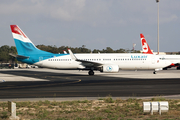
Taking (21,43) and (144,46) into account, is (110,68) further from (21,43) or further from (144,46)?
(144,46)

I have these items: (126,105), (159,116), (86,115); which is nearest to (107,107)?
(126,105)

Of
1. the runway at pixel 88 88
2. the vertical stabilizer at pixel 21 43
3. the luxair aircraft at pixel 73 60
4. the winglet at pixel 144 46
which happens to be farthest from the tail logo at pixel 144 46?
the runway at pixel 88 88

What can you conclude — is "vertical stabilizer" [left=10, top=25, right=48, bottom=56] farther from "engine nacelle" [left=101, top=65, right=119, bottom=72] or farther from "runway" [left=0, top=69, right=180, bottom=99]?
"runway" [left=0, top=69, right=180, bottom=99]

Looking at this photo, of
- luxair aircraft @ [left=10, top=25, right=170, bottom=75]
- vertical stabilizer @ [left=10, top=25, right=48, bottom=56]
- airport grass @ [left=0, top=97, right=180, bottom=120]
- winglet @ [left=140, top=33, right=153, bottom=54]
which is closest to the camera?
airport grass @ [left=0, top=97, right=180, bottom=120]

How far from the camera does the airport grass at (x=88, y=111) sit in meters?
11.2

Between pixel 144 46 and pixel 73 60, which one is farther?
pixel 144 46

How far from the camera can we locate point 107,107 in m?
13.5

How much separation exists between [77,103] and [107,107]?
194 centimetres

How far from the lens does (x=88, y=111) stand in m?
12.5

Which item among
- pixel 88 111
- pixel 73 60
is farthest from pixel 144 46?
pixel 88 111

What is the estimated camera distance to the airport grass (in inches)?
441

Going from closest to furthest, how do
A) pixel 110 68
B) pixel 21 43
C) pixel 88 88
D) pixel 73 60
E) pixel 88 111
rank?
pixel 88 111 → pixel 88 88 → pixel 110 68 → pixel 73 60 → pixel 21 43

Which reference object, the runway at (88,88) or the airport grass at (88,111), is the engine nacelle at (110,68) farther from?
the airport grass at (88,111)

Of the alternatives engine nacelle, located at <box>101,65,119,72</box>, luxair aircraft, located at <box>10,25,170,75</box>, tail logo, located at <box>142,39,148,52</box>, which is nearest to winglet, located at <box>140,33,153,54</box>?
tail logo, located at <box>142,39,148,52</box>
